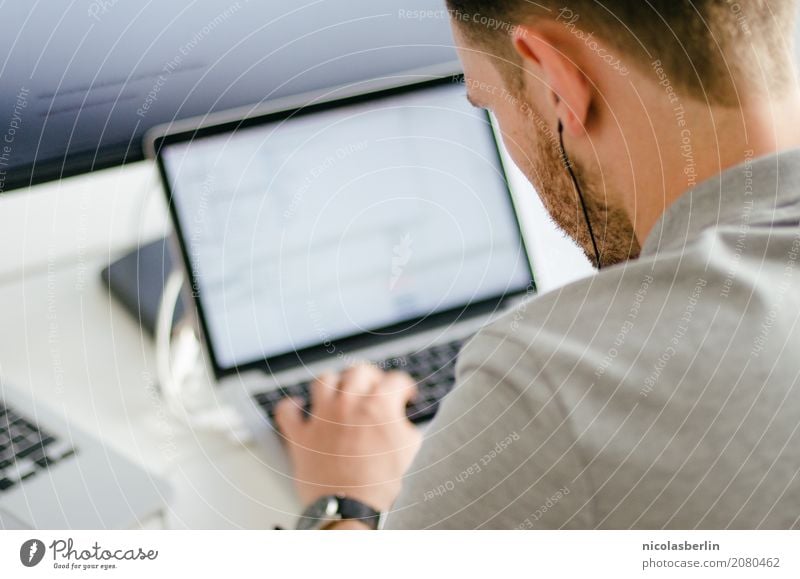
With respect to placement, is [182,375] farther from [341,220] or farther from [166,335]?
[341,220]

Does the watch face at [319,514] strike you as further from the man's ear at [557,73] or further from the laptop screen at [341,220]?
the man's ear at [557,73]

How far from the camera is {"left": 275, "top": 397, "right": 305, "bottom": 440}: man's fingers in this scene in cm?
47

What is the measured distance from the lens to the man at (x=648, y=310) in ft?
1.09

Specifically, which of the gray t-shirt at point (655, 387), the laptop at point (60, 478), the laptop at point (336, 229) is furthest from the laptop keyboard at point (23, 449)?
the gray t-shirt at point (655, 387)

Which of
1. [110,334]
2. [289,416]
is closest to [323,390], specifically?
[289,416]

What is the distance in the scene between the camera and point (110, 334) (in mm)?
501

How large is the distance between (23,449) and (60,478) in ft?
0.10

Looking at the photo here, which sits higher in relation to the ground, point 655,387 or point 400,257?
point 400,257

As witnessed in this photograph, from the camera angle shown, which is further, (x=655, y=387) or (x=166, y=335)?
(x=166, y=335)

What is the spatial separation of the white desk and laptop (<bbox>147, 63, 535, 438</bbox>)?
34 millimetres

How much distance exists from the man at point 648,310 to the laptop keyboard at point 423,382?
10 cm
